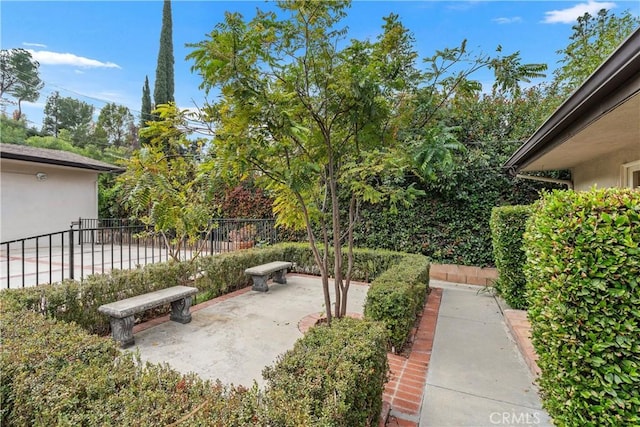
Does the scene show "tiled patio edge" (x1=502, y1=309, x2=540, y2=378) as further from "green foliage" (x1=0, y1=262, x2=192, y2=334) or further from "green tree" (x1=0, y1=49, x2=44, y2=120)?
"green tree" (x1=0, y1=49, x2=44, y2=120)

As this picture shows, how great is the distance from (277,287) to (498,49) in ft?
18.3

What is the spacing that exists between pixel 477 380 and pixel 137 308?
13.2ft

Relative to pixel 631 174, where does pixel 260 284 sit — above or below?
below

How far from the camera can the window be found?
415 cm

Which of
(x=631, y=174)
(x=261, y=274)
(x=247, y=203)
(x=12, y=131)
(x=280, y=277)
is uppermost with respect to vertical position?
(x=12, y=131)

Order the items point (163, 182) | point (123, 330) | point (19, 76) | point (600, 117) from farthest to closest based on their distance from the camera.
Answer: point (19, 76) → point (123, 330) → point (163, 182) → point (600, 117)

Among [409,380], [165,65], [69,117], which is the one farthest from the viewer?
[69,117]

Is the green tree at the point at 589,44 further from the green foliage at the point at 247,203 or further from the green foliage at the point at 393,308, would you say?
the green foliage at the point at 247,203

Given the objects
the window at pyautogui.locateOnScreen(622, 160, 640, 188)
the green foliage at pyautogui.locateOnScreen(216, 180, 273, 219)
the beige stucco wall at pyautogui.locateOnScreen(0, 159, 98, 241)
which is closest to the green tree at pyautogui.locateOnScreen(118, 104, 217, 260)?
the green foliage at pyautogui.locateOnScreen(216, 180, 273, 219)

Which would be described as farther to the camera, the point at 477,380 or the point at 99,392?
the point at 477,380

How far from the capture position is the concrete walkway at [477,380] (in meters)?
2.48

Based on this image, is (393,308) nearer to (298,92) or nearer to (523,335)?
(523,335)

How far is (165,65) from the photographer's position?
21.6 metres

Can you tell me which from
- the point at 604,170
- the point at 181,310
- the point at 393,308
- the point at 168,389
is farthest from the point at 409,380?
the point at 604,170
